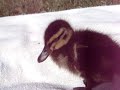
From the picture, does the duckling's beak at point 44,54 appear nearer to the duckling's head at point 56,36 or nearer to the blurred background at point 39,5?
the duckling's head at point 56,36

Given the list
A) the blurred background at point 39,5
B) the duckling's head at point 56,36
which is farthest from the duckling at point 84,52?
the blurred background at point 39,5

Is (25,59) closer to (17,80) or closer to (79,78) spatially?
(17,80)

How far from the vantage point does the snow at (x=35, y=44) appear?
58.4 inches

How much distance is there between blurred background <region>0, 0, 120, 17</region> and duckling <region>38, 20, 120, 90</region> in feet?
1.64

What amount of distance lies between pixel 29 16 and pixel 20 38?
0.34 feet

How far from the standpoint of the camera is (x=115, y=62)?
1391mm

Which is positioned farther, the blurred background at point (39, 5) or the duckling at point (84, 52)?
the blurred background at point (39, 5)

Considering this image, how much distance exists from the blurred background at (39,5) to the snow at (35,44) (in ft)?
1.13

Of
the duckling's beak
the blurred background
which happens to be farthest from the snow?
the blurred background

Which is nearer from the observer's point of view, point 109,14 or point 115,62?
point 115,62

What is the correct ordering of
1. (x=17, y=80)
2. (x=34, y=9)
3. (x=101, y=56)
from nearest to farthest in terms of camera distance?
(x=101, y=56) < (x=17, y=80) < (x=34, y=9)

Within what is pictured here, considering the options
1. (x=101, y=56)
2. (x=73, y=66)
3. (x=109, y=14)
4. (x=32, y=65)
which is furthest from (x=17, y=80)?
(x=109, y=14)

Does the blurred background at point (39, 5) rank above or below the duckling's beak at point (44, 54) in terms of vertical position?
above

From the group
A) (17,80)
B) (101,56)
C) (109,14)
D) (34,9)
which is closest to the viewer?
(101,56)
